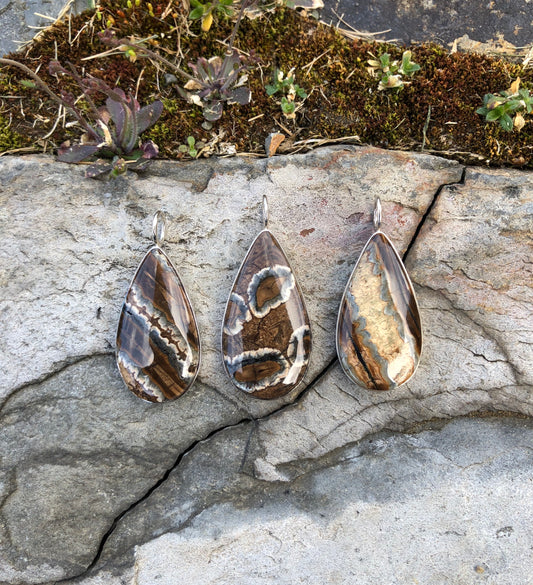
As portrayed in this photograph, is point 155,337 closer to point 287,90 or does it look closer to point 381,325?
point 381,325

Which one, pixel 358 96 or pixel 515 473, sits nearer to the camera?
pixel 515 473

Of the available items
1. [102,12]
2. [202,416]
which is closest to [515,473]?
[202,416]

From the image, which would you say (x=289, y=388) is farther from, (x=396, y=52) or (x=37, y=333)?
(x=396, y=52)

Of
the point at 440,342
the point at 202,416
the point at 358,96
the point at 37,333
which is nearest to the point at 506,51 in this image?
the point at 358,96

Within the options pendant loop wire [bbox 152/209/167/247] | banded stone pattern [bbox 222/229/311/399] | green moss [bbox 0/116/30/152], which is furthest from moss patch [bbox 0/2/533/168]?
banded stone pattern [bbox 222/229/311/399]

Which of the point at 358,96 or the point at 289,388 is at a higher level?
the point at 358,96

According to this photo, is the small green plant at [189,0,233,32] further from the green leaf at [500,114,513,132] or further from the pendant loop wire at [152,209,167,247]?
the green leaf at [500,114,513,132]

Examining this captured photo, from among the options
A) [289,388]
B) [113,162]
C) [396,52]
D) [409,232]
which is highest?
[396,52]

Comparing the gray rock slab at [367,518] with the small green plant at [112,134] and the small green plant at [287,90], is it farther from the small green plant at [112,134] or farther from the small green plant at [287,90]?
the small green plant at [287,90]
